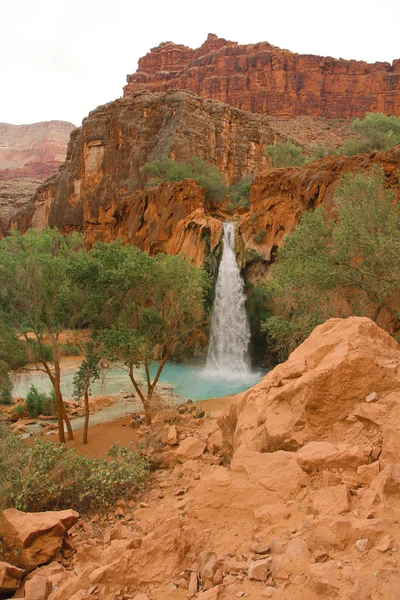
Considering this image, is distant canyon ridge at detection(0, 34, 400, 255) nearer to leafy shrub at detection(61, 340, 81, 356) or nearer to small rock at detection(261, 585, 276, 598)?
leafy shrub at detection(61, 340, 81, 356)

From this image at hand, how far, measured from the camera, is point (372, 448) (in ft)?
13.1

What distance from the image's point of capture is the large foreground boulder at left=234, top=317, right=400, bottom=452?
4.77 m

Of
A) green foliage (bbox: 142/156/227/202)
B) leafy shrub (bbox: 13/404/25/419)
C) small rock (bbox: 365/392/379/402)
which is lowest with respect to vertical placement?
leafy shrub (bbox: 13/404/25/419)

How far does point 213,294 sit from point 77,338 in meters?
13.2

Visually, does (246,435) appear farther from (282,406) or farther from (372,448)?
(372,448)

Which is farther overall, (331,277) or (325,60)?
(325,60)

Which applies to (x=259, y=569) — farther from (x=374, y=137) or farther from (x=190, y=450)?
(x=374, y=137)

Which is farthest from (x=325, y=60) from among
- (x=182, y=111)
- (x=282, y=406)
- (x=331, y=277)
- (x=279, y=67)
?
(x=282, y=406)

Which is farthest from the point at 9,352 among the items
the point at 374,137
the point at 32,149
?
the point at 32,149

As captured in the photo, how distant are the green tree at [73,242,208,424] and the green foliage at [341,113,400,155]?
17.6 meters

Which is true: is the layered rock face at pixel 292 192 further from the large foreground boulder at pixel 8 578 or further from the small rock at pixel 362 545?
the large foreground boulder at pixel 8 578

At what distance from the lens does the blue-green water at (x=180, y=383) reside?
17852mm

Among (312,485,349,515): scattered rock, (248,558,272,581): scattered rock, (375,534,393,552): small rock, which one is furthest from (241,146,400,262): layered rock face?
(248,558,272,581): scattered rock

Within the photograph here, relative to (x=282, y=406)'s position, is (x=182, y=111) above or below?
above
